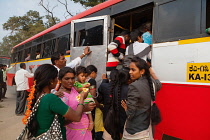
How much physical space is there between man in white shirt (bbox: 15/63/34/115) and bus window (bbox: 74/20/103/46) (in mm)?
2332

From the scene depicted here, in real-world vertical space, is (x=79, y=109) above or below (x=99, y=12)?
below

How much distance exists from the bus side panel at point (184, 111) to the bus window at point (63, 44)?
140 inches

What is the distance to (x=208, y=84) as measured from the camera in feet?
7.07

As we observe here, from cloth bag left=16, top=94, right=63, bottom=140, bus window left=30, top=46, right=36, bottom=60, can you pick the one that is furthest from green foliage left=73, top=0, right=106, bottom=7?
cloth bag left=16, top=94, right=63, bottom=140

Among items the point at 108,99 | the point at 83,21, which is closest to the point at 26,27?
the point at 83,21

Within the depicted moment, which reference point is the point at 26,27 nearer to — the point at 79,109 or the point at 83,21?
the point at 83,21

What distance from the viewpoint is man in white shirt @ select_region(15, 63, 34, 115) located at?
19.1ft

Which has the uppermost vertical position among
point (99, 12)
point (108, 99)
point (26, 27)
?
point (26, 27)

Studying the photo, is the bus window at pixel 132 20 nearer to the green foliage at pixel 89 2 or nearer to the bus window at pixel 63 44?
the bus window at pixel 63 44

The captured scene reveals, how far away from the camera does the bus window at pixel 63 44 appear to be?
5.41 m

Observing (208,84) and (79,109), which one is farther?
(208,84)

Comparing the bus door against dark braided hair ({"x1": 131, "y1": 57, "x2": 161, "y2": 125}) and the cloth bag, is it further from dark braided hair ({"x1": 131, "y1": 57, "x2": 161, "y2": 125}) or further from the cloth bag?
the cloth bag

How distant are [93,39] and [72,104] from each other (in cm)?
239

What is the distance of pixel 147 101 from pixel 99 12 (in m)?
2.99
